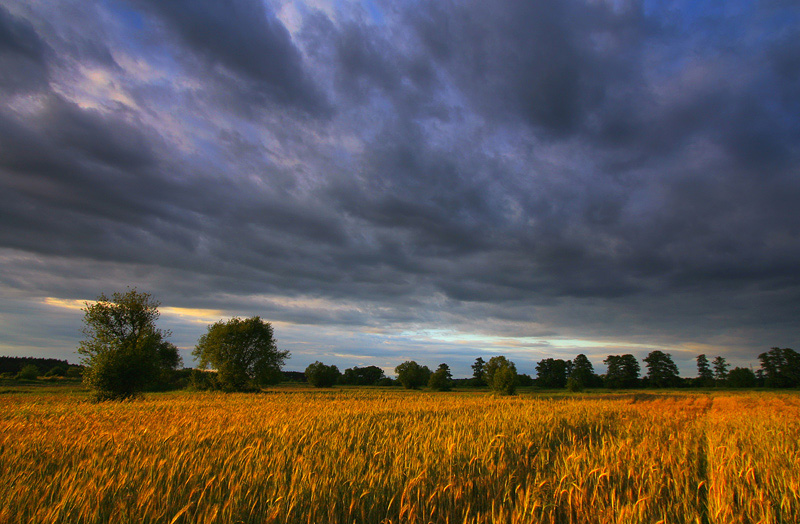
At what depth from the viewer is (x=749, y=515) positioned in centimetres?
392

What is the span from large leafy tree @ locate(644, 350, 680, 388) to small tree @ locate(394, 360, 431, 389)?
3142 inches

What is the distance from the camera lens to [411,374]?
107 metres

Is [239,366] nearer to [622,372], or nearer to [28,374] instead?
[28,374]

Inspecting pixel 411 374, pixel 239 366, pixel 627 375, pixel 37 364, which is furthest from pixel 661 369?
pixel 37 364

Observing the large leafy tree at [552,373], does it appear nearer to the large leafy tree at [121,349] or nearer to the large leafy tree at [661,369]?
the large leafy tree at [661,369]

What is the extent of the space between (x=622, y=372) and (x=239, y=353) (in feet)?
415

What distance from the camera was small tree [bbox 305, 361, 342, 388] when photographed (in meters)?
99.9

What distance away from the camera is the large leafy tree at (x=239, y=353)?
47.8m

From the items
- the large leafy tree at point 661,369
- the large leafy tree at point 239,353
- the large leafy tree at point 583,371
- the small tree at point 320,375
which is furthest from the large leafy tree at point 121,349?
the large leafy tree at point 661,369

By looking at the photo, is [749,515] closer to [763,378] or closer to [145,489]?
[145,489]

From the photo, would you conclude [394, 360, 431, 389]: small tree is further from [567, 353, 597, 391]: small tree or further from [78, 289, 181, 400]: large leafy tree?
[78, 289, 181, 400]: large leafy tree

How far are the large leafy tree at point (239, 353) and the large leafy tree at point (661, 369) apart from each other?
127m

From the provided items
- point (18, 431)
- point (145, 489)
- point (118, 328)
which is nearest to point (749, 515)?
point (145, 489)

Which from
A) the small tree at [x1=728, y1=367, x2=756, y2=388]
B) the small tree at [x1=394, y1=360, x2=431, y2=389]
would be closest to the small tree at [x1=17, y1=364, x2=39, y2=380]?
the small tree at [x1=394, y1=360, x2=431, y2=389]
